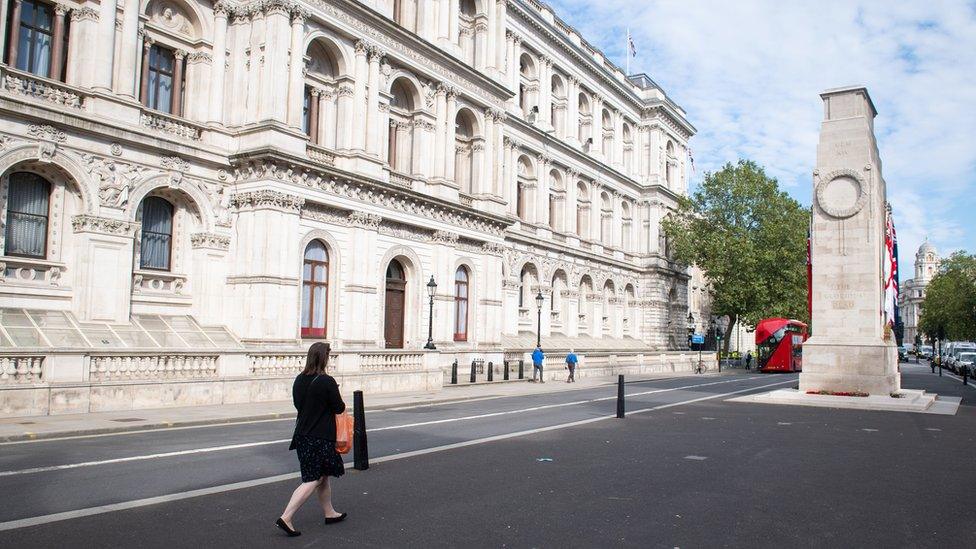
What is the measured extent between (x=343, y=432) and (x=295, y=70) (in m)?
22.6

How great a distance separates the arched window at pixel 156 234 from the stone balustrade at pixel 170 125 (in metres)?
2.28

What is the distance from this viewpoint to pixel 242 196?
26.8 m

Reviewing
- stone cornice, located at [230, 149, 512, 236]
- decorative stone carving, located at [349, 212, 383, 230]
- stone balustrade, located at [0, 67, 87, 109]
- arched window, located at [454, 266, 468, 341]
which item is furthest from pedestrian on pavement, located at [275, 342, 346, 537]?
arched window, located at [454, 266, 468, 341]

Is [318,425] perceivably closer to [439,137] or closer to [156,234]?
[156,234]

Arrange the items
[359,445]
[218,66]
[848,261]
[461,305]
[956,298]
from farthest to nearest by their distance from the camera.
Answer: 1. [956,298]
2. [461,305]
3. [218,66]
4. [848,261]
5. [359,445]

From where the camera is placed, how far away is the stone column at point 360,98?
29828 mm

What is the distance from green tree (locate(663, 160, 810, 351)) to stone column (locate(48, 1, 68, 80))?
47312 millimetres

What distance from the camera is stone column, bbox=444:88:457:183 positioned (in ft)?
114

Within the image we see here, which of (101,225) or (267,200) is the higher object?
(267,200)

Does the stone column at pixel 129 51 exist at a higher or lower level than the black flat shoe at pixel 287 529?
higher

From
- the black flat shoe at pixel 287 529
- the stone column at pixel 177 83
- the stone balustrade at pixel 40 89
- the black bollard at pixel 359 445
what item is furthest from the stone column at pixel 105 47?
the black flat shoe at pixel 287 529

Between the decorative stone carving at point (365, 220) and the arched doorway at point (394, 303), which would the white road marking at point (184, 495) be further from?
the arched doorway at point (394, 303)

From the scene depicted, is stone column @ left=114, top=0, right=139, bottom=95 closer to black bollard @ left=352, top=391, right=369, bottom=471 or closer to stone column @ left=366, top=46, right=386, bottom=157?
stone column @ left=366, top=46, right=386, bottom=157

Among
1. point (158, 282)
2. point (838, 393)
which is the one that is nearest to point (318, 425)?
point (838, 393)
